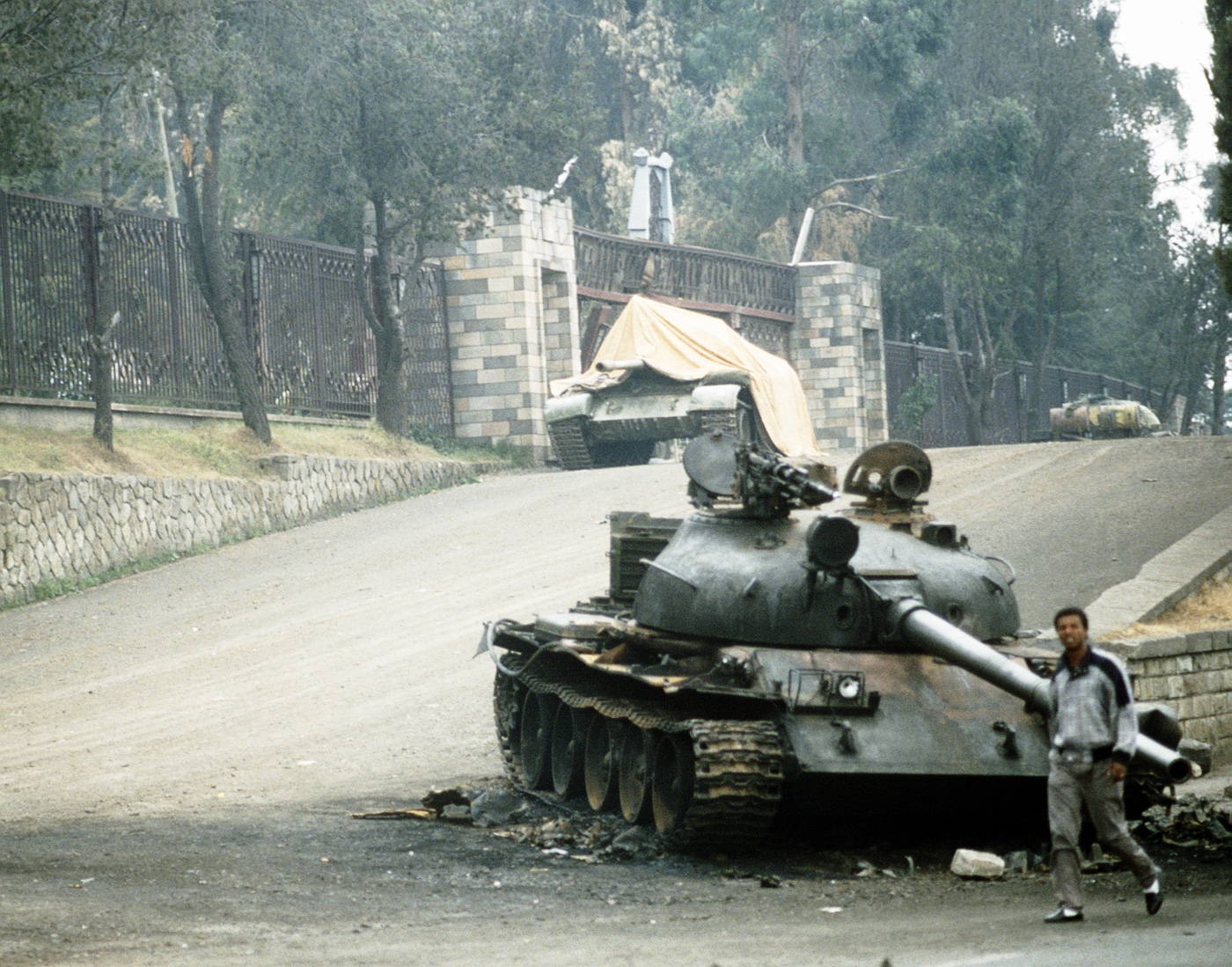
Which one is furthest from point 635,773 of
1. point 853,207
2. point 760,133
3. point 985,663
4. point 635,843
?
point 760,133

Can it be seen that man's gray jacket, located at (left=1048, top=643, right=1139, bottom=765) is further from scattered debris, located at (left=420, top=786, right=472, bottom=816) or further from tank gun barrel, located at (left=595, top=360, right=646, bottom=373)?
tank gun barrel, located at (left=595, top=360, right=646, bottom=373)

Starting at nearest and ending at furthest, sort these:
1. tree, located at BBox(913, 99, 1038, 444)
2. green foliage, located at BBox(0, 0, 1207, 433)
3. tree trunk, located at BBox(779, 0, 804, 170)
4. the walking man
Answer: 1. the walking man
2. green foliage, located at BBox(0, 0, 1207, 433)
3. tree, located at BBox(913, 99, 1038, 444)
4. tree trunk, located at BBox(779, 0, 804, 170)

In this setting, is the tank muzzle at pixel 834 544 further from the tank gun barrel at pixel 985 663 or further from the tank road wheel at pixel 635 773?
the tank road wheel at pixel 635 773

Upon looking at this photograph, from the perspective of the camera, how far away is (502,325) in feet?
90.4

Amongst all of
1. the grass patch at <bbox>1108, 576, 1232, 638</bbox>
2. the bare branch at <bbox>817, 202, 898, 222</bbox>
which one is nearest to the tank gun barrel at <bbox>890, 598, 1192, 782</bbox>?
the grass patch at <bbox>1108, 576, 1232, 638</bbox>

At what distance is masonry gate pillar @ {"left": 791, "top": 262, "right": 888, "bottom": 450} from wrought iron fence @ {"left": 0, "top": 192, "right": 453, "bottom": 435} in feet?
35.7

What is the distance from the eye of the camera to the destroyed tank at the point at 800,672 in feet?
27.3

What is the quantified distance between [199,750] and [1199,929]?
7.40 meters

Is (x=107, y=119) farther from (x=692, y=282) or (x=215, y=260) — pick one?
(x=692, y=282)

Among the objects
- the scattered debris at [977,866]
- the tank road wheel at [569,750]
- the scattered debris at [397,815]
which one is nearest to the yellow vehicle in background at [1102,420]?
the tank road wheel at [569,750]

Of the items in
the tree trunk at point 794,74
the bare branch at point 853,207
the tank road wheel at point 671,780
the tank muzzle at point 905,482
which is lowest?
the tank road wheel at point 671,780

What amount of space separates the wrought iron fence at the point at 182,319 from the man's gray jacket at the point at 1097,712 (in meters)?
14.3

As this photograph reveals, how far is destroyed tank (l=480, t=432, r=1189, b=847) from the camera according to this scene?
27.3 feet

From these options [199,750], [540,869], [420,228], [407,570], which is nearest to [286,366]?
[420,228]
